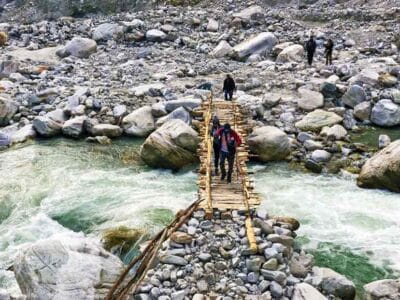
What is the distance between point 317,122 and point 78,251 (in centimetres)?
1229

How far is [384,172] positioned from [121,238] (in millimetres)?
7831

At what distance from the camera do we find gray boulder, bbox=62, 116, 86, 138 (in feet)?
65.8

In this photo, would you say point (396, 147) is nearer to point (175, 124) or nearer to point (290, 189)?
point (290, 189)

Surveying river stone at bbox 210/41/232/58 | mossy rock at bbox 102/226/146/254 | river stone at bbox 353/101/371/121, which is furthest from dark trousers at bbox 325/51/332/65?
mossy rock at bbox 102/226/146/254

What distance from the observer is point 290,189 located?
15.3 metres

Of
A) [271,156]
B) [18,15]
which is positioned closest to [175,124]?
[271,156]

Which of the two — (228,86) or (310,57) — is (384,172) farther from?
(310,57)

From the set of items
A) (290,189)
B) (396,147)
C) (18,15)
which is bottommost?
(290,189)

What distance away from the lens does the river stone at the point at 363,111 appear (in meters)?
20.2

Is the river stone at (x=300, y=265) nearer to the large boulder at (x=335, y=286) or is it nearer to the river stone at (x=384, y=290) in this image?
the large boulder at (x=335, y=286)

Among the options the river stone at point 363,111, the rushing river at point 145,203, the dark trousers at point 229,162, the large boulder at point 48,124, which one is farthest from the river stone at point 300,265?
the large boulder at point 48,124

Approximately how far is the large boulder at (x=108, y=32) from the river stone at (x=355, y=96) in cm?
1729

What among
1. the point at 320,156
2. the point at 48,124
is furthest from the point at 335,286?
the point at 48,124

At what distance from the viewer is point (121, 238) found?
39.1 ft
